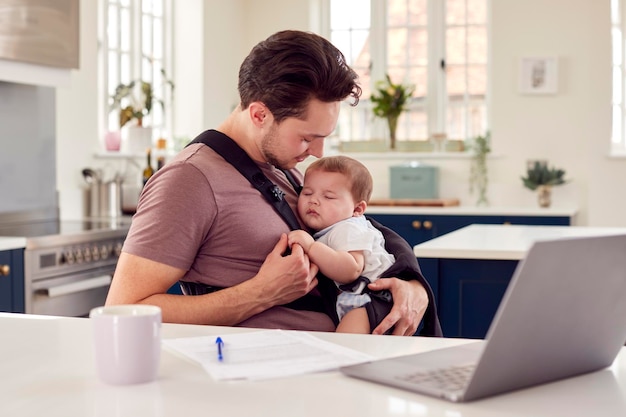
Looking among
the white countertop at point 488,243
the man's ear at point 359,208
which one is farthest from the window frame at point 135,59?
the man's ear at point 359,208

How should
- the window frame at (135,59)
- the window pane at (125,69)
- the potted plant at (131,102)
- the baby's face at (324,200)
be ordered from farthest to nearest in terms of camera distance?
the window pane at (125,69) → the window frame at (135,59) → the potted plant at (131,102) → the baby's face at (324,200)

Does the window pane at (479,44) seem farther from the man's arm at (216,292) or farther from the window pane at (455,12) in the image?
the man's arm at (216,292)

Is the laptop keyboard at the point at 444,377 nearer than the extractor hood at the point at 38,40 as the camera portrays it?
Yes

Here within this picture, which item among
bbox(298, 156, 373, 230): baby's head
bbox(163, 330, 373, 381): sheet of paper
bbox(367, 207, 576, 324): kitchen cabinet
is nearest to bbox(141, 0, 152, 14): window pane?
bbox(367, 207, 576, 324): kitchen cabinet

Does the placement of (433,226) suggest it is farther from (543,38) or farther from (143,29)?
(143,29)

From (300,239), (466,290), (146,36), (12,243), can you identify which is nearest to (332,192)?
(300,239)

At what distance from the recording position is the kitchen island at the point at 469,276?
3150 mm

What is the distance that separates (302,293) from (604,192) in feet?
14.8

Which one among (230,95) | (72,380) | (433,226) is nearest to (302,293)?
(72,380)

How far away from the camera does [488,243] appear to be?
3.33m

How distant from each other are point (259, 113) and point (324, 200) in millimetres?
306

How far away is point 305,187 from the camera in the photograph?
2365 mm

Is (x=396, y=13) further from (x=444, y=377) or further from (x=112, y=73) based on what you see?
(x=444, y=377)

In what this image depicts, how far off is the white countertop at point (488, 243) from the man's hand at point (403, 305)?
726 millimetres
